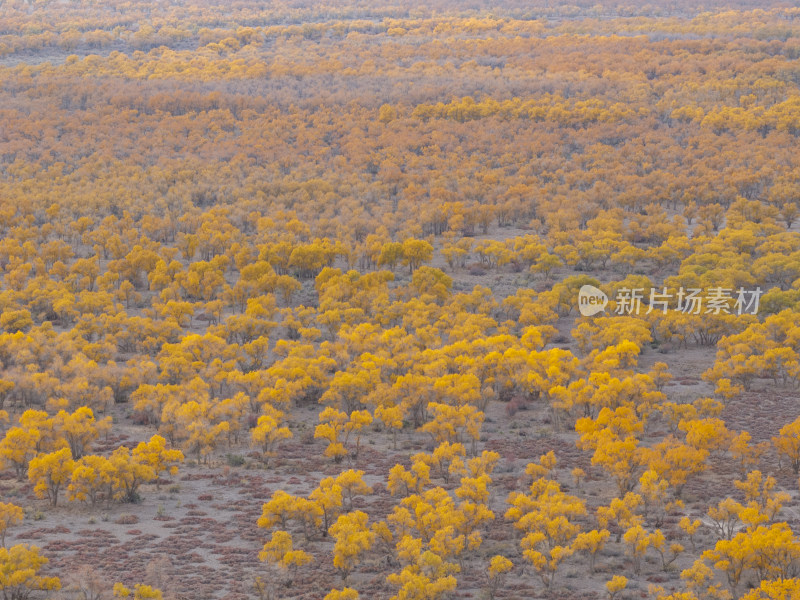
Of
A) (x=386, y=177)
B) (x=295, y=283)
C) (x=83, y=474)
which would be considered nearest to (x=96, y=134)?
(x=386, y=177)

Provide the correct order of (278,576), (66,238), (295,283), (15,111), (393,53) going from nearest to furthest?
(278,576), (295,283), (66,238), (15,111), (393,53)

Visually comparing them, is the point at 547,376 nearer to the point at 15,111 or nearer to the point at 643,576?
the point at 643,576

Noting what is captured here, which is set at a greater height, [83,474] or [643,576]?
[83,474]

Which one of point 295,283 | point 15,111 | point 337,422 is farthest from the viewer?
point 15,111

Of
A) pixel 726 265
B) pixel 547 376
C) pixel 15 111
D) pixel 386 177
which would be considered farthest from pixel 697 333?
pixel 15 111

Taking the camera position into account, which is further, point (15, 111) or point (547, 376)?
point (15, 111)

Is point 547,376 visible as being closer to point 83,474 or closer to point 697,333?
point 697,333
